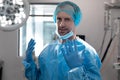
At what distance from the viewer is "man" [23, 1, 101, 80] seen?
1.36 meters

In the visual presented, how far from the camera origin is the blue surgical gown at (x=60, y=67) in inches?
52.6

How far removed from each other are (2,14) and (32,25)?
5.32ft

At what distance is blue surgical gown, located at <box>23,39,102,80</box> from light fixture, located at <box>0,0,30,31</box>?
298 millimetres

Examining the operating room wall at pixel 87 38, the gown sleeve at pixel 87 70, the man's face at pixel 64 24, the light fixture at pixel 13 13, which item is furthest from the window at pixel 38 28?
the gown sleeve at pixel 87 70

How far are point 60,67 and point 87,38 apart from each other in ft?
5.70

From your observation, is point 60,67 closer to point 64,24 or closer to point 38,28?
point 64,24

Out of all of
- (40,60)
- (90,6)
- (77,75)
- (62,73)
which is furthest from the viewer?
(90,6)

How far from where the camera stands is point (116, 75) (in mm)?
3178

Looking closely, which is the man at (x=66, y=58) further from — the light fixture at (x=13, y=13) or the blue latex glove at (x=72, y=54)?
the light fixture at (x=13, y=13)

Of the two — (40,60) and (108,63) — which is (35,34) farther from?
(40,60)

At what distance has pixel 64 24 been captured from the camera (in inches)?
57.4

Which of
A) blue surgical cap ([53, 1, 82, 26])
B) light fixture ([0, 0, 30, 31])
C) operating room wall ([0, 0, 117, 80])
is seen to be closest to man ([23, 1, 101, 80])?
blue surgical cap ([53, 1, 82, 26])

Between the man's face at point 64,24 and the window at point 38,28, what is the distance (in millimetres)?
1728

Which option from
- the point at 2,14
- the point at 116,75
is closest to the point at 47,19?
the point at 116,75
